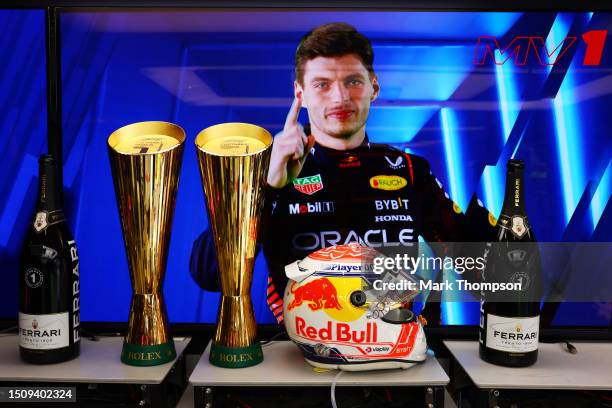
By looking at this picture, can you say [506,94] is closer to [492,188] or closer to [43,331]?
[492,188]

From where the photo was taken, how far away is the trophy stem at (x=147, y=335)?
145cm

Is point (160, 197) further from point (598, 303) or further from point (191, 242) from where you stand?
point (598, 303)

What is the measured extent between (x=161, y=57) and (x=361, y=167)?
2.08 feet

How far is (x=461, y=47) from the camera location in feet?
5.44

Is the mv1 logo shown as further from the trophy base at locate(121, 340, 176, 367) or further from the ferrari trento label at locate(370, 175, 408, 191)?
the trophy base at locate(121, 340, 176, 367)

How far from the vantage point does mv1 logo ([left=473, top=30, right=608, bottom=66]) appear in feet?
5.44

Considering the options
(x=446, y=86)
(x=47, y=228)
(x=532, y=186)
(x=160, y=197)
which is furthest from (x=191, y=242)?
(x=532, y=186)

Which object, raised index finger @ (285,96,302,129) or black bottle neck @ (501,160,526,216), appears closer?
black bottle neck @ (501,160,526,216)

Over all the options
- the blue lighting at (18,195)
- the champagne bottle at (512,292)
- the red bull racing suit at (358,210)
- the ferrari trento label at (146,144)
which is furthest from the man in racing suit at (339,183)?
the blue lighting at (18,195)

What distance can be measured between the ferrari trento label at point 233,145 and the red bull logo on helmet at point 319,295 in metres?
0.34

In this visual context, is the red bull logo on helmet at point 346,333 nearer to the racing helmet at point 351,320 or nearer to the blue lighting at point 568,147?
the racing helmet at point 351,320

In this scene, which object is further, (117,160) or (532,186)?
(532,186)

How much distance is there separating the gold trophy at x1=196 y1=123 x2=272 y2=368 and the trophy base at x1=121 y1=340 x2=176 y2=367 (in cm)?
12

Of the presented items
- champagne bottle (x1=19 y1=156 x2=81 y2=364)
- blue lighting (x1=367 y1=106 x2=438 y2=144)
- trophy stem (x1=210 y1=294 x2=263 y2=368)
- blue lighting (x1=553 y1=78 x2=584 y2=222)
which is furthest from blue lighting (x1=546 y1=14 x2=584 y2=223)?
champagne bottle (x1=19 y1=156 x2=81 y2=364)
